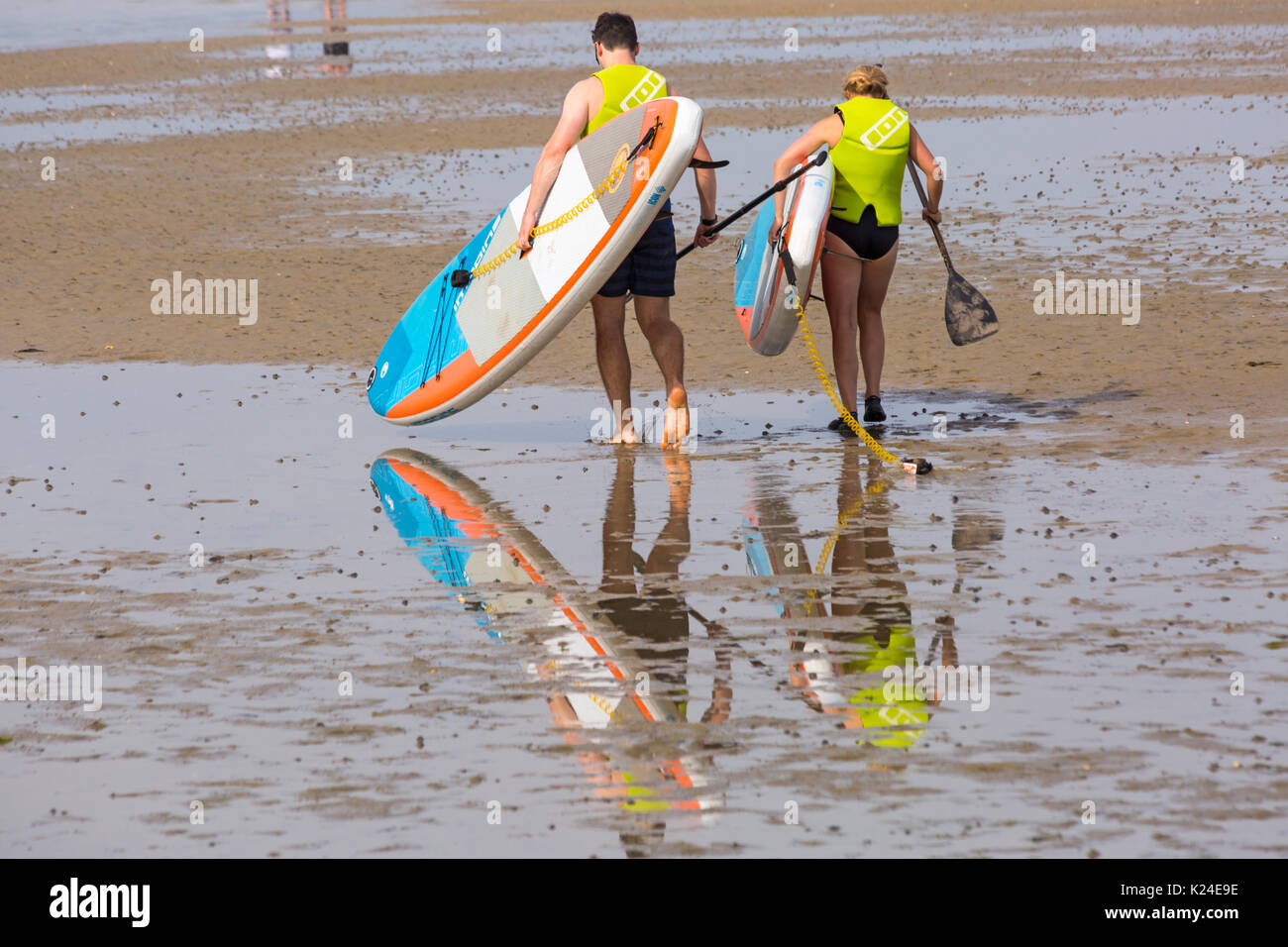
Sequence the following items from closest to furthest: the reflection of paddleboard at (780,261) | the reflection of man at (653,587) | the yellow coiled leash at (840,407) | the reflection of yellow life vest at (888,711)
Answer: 1. the reflection of yellow life vest at (888,711)
2. the reflection of man at (653,587)
3. the yellow coiled leash at (840,407)
4. the reflection of paddleboard at (780,261)

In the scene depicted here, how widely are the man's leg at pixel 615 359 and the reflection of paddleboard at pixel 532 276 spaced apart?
0.42 feet

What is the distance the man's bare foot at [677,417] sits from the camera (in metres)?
9.65

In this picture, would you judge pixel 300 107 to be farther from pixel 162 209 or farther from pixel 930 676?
pixel 930 676

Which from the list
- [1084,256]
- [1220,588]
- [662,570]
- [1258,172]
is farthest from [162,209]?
[1220,588]

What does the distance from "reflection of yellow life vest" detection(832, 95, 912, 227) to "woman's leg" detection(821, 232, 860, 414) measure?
0.24 meters

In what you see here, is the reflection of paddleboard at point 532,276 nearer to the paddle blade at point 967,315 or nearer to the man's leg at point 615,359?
the man's leg at point 615,359

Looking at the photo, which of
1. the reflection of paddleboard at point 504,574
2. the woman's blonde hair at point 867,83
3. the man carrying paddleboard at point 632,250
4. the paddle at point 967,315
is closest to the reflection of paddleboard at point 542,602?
the reflection of paddleboard at point 504,574

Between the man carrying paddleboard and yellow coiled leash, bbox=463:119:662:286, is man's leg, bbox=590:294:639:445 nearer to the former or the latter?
the man carrying paddleboard

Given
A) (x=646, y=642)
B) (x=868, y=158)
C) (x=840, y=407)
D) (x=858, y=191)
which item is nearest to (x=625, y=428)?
(x=840, y=407)

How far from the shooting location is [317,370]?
12.2 metres

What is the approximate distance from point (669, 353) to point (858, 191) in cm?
132

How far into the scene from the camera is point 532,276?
10094 millimetres

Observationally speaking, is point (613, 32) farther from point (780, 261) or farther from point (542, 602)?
point (542, 602)

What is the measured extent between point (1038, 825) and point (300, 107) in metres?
25.6
